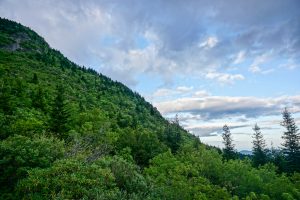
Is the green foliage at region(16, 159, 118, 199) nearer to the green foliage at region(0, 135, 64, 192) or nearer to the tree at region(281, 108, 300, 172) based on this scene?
the green foliage at region(0, 135, 64, 192)

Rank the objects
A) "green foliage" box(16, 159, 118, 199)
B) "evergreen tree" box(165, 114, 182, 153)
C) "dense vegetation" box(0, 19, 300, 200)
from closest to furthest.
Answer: "green foliage" box(16, 159, 118, 199) < "dense vegetation" box(0, 19, 300, 200) < "evergreen tree" box(165, 114, 182, 153)

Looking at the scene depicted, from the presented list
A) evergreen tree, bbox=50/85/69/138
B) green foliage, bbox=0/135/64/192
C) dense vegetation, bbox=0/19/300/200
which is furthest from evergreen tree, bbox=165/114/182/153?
green foliage, bbox=0/135/64/192

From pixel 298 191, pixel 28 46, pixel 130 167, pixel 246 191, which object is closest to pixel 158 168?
pixel 246 191

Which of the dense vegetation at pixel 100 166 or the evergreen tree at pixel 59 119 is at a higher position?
the evergreen tree at pixel 59 119

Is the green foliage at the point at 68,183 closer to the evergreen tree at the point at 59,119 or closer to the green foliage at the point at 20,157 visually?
the green foliage at the point at 20,157

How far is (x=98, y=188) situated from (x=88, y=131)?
31277mm

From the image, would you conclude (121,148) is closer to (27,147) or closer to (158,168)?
(158,168)

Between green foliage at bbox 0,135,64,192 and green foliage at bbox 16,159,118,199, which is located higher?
green foliage at bbox 0,135,64,192

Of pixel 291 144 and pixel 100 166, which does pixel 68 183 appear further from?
pixel 291 144

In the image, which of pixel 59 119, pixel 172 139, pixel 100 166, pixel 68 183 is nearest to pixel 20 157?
pixel 68 183

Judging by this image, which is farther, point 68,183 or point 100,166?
point 100,166

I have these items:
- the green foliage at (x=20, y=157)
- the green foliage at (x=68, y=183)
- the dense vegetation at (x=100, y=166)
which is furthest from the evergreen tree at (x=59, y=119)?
the green foliage at (x=68, y=183)

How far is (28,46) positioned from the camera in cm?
18450

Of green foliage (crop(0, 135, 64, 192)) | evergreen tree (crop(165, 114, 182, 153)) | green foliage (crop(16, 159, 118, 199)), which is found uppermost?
evergreen tree (crop(165, 114, 182, 153))
